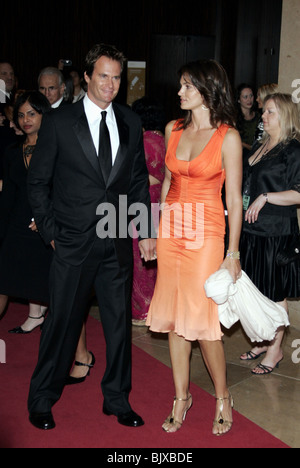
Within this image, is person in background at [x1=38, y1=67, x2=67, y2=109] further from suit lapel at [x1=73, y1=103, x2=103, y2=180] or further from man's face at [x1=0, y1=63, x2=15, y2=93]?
suit lapel at [x1=73, y1=103, x2=103, y2=180]

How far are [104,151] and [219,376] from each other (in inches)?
47.5

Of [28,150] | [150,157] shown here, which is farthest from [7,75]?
[28,150]

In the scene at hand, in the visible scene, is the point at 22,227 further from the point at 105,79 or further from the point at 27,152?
the point at 105,79

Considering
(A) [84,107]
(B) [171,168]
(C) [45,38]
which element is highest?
(C) [45,38]

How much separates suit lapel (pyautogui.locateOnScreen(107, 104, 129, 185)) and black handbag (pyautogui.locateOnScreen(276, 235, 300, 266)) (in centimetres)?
132

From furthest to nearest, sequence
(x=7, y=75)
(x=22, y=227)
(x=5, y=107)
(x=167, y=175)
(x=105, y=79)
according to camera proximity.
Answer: (x=7, y=75) < (x=5, y=107) < (x=22, y=227) < (x=167, y=175) < (x=105, y=79)

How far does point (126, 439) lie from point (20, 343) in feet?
4.87

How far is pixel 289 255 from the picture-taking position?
361 centimetres

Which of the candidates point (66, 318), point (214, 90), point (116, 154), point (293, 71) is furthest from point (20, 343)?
point (293, 71)

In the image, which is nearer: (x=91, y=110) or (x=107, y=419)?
(x=91, y=110)

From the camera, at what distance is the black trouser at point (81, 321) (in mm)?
2822
